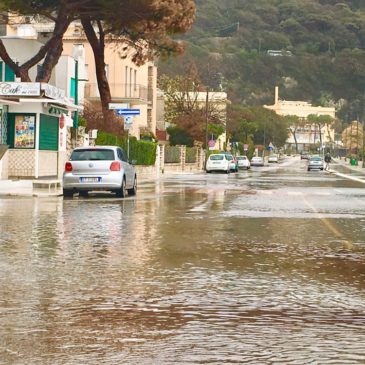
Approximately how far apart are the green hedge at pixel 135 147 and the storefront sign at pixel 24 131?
9070 mm

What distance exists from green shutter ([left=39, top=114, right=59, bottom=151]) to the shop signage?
130 inches

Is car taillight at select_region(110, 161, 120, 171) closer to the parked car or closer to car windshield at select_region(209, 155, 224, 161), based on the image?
the parked car

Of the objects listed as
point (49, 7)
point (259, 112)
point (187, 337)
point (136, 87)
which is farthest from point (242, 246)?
point (259, 112)

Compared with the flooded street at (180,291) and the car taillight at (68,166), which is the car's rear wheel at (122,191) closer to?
the car taillight at (68,166)

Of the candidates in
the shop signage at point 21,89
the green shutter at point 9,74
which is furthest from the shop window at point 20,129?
the green shutter at point 9,74

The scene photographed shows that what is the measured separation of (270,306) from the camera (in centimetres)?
910

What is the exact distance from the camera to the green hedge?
4900cm

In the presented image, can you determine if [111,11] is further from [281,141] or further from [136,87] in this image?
[281,141]

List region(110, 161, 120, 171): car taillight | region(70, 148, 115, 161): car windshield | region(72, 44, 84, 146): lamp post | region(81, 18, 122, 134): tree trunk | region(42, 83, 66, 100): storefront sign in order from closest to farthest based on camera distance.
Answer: region(110, 161, 120, 171): car taillight, region(70, 148, 115, 161): car windshield, region(42, 83, 66, 100): storefront sign, region(72, 44, 84, 146): lamp post, region(81, 18, 122, 134): tree trunk

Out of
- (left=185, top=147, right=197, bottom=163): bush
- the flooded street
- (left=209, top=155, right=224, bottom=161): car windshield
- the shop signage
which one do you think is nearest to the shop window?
the shop signage

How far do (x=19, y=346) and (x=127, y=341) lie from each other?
2.78ft

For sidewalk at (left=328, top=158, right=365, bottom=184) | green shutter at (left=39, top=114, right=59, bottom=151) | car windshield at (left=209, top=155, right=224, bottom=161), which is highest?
green shutter at (left=39, top=114, right=59, bottom=151)

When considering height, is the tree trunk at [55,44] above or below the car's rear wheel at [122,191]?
above

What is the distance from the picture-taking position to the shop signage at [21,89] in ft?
124
